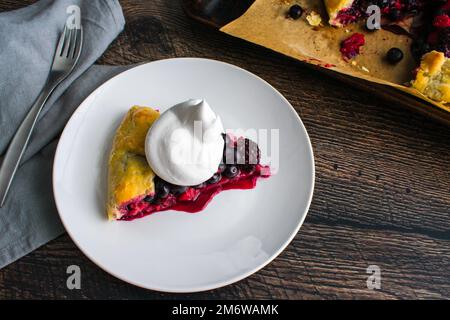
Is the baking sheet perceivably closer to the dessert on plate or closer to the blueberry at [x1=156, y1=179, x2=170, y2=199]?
the dessert on plate

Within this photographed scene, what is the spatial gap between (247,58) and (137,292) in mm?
971

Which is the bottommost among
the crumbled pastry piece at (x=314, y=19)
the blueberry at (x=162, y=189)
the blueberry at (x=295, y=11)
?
the blueberry at (x=162, y=189)

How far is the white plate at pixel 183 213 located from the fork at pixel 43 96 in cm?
14

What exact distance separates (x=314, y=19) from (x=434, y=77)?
1.75 feet

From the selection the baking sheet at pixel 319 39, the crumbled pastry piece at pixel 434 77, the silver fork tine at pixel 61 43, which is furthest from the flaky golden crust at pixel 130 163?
the crumbled pastry piece at pixel 434 77

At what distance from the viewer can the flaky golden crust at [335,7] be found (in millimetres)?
2117

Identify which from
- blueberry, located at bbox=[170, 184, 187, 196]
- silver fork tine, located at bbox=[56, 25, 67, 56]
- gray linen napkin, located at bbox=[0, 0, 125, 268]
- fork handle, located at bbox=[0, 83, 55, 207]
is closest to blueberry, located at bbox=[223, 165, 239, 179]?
blueberry, located at bbox=[170, 184, 187, 196]

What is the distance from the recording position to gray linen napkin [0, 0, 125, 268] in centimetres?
160

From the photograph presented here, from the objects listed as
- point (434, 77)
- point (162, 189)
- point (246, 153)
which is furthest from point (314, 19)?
point (162, 189)

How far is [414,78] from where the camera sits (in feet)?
6.65

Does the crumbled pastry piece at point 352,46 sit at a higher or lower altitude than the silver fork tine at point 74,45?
higher

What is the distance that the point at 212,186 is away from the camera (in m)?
1.66

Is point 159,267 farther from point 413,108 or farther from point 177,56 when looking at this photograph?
point 413,108

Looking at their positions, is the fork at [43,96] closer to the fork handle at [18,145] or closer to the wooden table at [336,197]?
the fork handle at [18,145]
